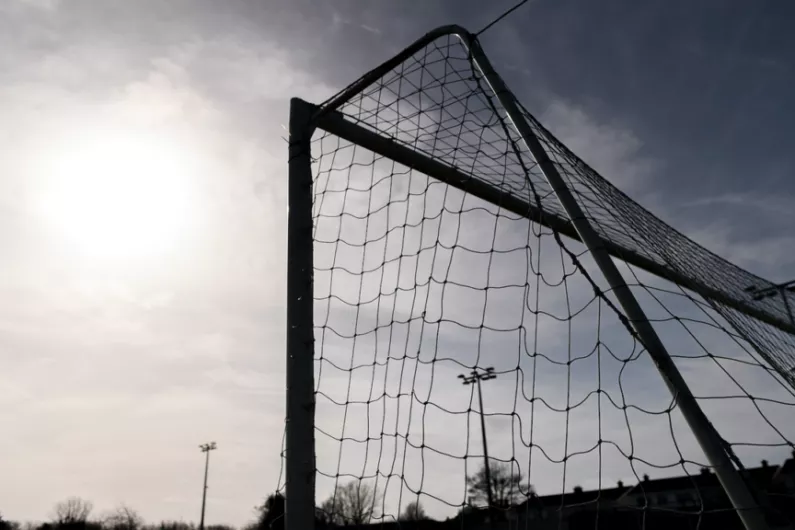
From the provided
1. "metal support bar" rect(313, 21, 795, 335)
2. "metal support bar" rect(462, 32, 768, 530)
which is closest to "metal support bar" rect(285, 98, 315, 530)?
"metal support bar" rect(313, 21, 795, 335)

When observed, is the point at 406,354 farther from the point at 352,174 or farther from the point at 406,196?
the point at 352,174

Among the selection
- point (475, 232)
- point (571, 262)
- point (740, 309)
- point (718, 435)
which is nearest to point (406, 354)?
point (475, 232)

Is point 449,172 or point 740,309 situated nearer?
point 449,172

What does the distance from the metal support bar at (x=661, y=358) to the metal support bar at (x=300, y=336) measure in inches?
49.3

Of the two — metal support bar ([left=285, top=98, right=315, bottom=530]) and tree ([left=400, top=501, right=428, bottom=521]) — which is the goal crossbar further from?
tree ([left=400, top=501, right=428, bottom=521])

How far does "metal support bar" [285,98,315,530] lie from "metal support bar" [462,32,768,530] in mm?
1251

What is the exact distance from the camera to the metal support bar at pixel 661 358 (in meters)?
1.42

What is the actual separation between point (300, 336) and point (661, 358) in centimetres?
163

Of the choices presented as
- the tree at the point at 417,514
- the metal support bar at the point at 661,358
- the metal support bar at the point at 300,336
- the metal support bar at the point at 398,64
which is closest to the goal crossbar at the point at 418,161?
the metal support bar at the point at 398,64

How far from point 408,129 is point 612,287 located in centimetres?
205

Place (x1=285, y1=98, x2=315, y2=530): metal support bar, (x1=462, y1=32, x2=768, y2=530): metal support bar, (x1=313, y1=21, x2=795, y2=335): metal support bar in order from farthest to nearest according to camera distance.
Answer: (x1=313, y1=21, x2=795, y2=335): metal support bar, (x1=285, y1=98, x2=315, y2=530): metal support bar, (x1=462, y1=32, x2=768, y2=530): metal support bar

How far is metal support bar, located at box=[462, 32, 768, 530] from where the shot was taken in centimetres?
142

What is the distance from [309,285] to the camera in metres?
2.68

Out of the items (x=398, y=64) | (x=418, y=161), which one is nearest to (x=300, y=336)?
(x=418, y=161)
